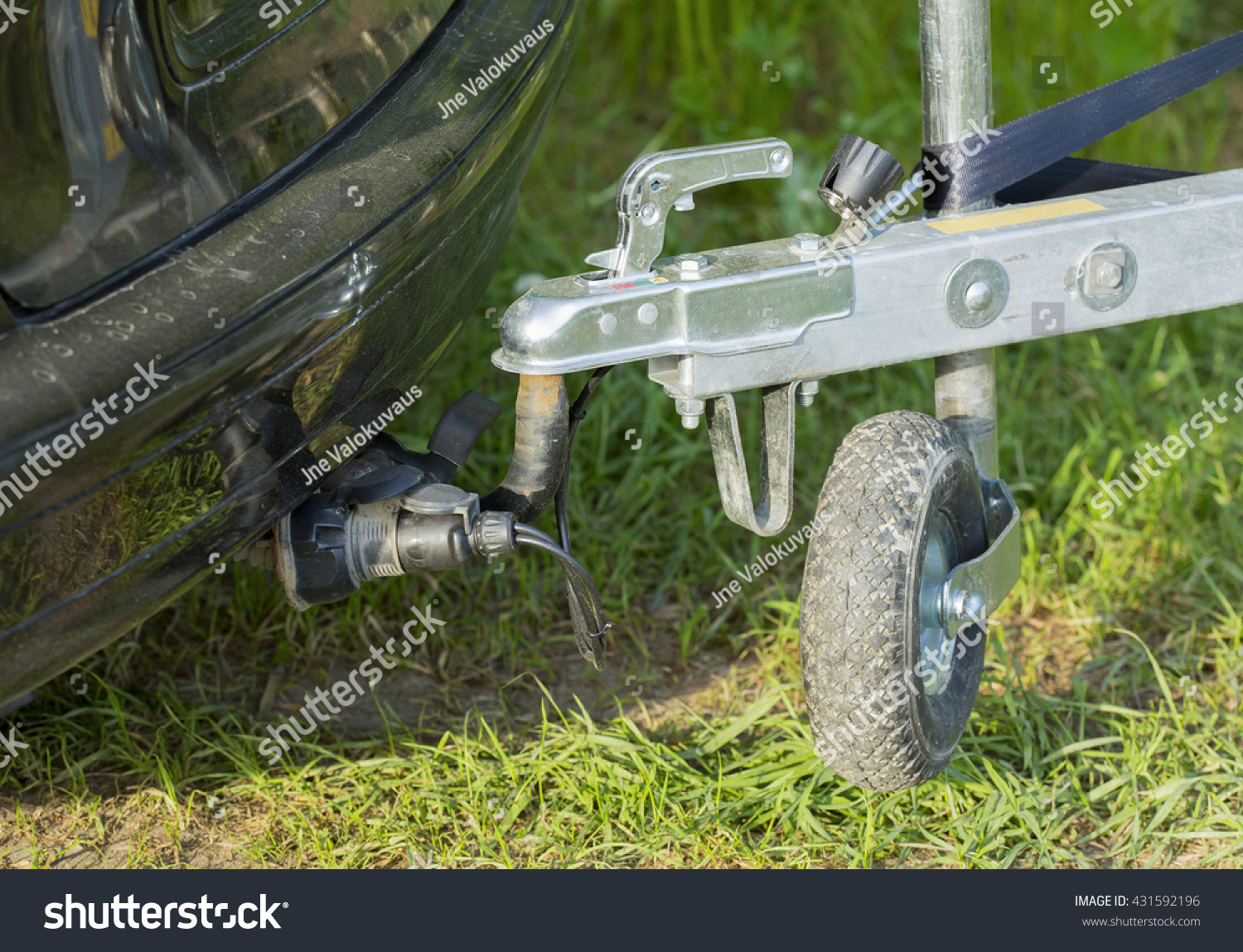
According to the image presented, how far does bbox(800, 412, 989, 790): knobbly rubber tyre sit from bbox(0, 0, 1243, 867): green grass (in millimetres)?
331

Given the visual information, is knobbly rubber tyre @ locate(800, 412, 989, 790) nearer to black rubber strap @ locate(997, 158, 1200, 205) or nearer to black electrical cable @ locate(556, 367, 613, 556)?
black electrical cable @ locate(556, 367, 613, 556)

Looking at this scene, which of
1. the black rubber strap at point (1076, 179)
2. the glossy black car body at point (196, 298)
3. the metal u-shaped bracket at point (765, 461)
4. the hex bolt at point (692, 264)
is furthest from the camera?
the black rubber strap at point (1076, 179)

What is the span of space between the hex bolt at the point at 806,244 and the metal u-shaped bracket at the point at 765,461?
18 cm

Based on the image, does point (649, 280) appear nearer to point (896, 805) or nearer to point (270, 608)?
point (896, 805)

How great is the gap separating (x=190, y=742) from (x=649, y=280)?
4.06 ft

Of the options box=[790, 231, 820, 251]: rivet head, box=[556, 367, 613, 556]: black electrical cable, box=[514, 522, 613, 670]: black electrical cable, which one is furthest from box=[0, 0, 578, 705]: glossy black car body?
box=[790, 231, 820, 251]: rivet head

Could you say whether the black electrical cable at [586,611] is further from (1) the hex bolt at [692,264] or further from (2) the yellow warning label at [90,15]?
(2) the yellow warning label at [90,15]

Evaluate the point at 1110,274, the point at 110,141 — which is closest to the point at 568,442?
the point at 110,141

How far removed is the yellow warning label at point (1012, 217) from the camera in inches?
68.9

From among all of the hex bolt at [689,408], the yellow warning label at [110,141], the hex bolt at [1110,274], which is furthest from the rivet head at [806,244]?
the yellow warning label at [110,141]

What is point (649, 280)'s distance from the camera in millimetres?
1615

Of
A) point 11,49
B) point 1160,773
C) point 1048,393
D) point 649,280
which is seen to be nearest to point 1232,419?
point 1048,393

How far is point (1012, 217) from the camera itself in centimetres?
178
